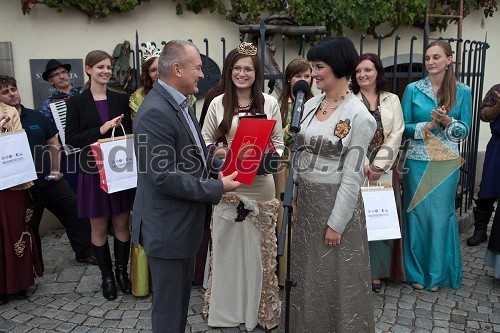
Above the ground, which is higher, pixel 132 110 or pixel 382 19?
pixel 382 19

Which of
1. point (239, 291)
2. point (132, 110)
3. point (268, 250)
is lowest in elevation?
point (239, 291)

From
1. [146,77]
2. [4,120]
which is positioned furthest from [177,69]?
[4,120]

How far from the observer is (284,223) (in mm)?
2320

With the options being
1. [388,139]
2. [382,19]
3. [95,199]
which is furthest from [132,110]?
[382,19]

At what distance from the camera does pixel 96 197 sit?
394cm

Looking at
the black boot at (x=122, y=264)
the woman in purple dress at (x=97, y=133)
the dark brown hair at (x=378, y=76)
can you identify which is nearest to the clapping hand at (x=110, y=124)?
the woman in purple dress at (x=97, y=133)

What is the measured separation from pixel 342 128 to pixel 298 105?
0.35 metres

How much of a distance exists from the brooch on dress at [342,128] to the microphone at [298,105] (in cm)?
27

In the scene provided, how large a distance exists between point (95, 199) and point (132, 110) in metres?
0.83

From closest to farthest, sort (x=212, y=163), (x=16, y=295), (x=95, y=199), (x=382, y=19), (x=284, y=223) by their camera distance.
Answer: (x=284, y=223) → (x=212, y=163) → (x=95, y=199) → (x=16, y=295) → (x=382, y=19)

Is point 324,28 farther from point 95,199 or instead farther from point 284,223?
point 284,223

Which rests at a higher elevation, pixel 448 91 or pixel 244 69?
pixel 244 69

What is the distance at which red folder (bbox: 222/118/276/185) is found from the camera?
2783 mm

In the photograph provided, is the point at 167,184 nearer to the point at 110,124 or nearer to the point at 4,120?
the point at 110,124
